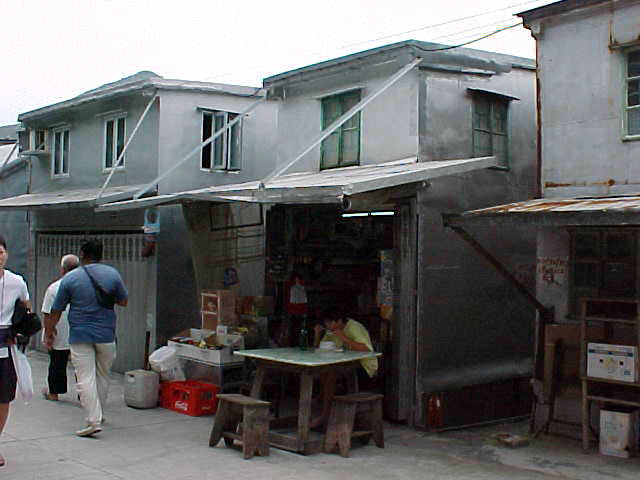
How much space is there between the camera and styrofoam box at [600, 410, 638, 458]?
815cm

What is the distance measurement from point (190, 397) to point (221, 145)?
5.55 meters

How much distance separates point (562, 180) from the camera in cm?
909

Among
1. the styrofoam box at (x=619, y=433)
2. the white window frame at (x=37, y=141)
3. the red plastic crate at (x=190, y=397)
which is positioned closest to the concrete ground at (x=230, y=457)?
the styrofoam box at (x=619, y=433)

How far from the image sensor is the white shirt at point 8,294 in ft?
22.8

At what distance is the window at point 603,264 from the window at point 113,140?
27.5 feet

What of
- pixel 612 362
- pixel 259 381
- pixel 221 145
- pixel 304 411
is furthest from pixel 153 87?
pixel 612 362

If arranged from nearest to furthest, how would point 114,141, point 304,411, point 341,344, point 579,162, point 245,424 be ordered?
point 245,424, point 304,411, point 579,162, point 341,344, point 114,141

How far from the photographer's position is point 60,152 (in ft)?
53.4

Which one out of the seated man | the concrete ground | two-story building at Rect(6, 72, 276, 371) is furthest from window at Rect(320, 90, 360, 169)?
the concrete ground

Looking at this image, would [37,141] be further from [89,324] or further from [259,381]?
[259,381]

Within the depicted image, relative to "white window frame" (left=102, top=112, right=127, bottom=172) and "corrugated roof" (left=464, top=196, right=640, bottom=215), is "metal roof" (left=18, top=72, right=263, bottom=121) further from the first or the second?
"corrugated roof" (left=464, top=196, right=640, bottom=215)

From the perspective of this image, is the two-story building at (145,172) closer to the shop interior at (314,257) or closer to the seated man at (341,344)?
the shop interior at (314,257)

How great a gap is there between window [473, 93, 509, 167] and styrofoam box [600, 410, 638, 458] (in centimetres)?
402

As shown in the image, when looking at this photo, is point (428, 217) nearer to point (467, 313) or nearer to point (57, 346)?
point (467, 313)
